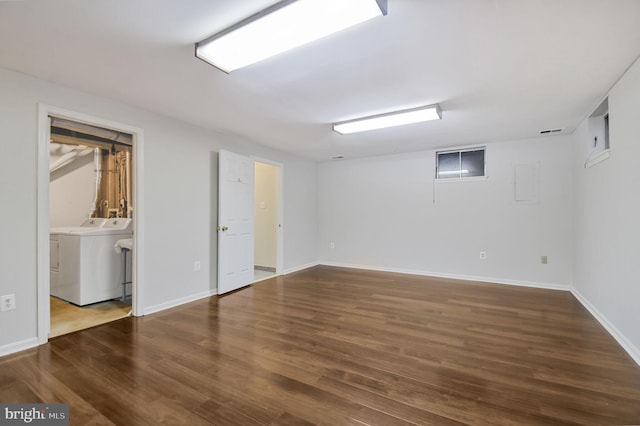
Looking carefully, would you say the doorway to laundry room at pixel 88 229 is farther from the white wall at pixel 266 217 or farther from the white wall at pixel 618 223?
the white wall at pixel 618 223

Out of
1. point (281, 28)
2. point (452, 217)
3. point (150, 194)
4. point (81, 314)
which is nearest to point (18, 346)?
point (81, 314)

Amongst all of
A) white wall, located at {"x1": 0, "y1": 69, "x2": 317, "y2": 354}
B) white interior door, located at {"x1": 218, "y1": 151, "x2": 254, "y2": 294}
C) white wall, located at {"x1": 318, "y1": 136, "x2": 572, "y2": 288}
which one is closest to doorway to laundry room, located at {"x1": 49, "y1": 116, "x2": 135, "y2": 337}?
white wall, located at {"x1": 0, "y1": 69, "x2": 317, "y2": 354}

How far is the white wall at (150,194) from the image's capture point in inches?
91.4

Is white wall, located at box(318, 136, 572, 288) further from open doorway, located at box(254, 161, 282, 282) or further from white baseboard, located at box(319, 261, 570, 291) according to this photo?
open doorway, located at box(254, 161, 282, 282)

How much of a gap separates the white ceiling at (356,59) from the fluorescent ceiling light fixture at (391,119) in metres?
0.10

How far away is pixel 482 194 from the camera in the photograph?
4.86m

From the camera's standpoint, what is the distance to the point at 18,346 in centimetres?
234

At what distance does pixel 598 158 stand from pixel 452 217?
2222 millimetres

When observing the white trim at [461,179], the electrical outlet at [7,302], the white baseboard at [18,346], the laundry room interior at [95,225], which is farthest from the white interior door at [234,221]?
the white trim at [461,179]

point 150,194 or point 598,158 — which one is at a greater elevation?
point 598,158

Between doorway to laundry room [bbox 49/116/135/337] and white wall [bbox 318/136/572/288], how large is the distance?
376 cm

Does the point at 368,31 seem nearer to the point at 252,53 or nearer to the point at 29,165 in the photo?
the point at 252,53

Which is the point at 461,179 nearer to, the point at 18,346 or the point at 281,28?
the point at 281,28

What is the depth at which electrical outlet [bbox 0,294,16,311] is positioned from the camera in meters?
2.29
